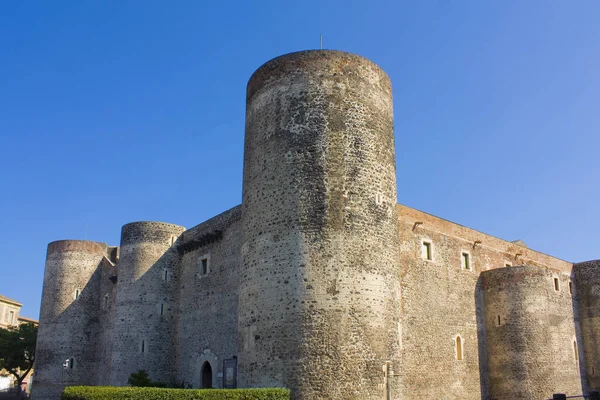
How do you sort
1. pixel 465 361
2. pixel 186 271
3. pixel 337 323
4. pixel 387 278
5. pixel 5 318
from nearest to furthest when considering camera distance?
1. pixel 337 323
2. pixel 387 278
3. pixel 465 361
4. pixel 186 271
5. pixel 5 318

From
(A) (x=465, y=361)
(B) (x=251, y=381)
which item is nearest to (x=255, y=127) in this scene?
(B) (x=251, y=381)

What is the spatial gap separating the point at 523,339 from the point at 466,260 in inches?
173

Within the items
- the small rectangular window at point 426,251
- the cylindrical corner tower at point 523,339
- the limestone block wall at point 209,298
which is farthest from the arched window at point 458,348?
the limestone block wall at point 209,298

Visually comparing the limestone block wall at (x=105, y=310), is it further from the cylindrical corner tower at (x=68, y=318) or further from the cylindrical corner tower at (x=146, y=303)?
the cylindrical corner tower at (x=146, y=303)

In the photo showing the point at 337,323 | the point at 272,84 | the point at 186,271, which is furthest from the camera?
the point at 186,271

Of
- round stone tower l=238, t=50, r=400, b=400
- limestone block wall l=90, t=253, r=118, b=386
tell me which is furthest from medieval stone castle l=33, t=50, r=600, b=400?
limestone block wall l=90, t=253, r=118, b=386

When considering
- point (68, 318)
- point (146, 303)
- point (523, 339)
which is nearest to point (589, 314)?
point (523, 339)

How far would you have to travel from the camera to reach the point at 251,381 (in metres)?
18.0

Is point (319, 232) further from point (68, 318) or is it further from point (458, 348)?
point (68, 318)

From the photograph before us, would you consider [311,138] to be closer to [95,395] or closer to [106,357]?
[95,395]

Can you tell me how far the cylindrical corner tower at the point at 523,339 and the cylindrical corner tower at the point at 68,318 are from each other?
74.5 feet

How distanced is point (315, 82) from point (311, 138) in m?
1.92

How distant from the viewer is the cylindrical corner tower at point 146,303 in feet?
95.8

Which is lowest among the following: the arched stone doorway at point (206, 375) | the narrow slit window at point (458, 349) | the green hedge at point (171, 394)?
the green hedge at point (171, 394)
